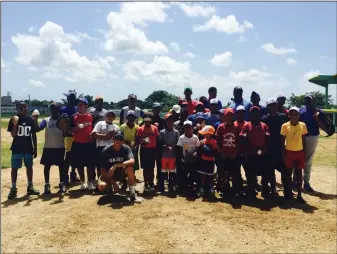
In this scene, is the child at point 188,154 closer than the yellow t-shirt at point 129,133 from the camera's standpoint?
Yes

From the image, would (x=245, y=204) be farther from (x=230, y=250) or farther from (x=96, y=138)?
(x=96, y=138)

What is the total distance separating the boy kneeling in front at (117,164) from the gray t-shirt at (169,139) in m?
0.86

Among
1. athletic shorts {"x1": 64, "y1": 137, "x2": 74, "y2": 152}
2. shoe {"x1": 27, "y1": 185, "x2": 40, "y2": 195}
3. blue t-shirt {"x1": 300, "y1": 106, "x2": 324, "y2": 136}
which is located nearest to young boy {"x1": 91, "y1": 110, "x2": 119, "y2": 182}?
athletic shorts {"x1": 64, "y1": 137, "x2": 74, "y2": 152}

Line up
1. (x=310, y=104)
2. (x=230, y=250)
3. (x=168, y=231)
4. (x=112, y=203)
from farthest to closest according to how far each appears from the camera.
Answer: (x=310, y=104) → (x=112, y=203) → (x=168, y=231) → (x=230, y=250)

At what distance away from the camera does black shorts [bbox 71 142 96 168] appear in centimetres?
753

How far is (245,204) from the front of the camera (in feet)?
22.5

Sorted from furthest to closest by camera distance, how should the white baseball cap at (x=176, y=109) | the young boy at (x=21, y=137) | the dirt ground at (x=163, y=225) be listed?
the white baseball cap at (x=176, y=109) → the young boy at (x=21, y=137) → the dirt ground at (x=163, y=225)

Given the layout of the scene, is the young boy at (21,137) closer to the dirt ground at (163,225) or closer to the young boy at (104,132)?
the dirt ground at (163,225)

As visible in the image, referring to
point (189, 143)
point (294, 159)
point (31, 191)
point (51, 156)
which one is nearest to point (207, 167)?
point (189, 143)

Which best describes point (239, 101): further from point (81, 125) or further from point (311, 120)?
point (81, 125)

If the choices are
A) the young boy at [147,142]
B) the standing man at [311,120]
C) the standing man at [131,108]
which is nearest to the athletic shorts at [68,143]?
the standing man at [131,108]

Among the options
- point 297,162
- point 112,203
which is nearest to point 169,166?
point 112,203

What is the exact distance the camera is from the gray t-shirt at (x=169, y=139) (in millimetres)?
7508

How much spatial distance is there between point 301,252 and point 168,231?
2.05 m
